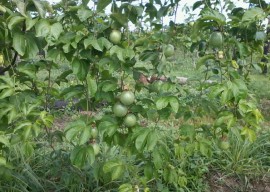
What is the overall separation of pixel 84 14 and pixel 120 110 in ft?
1.42

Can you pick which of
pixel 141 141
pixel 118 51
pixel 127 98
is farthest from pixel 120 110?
pixel 118 51

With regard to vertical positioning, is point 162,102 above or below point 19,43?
below

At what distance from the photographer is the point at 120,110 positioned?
60.9 inches

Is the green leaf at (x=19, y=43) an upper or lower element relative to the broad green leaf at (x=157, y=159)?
upper

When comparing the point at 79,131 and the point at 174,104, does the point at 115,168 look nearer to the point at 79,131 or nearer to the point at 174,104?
the point at 79,131

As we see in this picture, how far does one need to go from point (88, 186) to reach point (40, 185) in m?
0.29

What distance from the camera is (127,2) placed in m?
1.58

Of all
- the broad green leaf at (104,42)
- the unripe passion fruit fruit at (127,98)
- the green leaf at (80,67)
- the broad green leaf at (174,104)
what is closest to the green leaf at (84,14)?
the broad green leaf at (104,42)

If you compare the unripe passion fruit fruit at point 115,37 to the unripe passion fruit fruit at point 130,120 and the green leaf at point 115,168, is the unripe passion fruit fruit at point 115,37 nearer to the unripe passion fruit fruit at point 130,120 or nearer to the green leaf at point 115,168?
the unripe passion fruit fruit at point 130,120

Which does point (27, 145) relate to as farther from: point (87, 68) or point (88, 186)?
point (88, 186)

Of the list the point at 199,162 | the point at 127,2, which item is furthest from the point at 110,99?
the point at 199,162

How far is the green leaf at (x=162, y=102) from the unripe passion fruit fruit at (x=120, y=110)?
160mm

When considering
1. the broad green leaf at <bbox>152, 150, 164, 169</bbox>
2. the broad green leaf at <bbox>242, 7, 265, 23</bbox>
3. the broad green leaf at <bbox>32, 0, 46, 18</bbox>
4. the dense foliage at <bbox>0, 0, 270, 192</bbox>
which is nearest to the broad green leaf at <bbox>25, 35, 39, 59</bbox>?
the dense foliage at <bbox>0, 0, 270, 192</bbox>

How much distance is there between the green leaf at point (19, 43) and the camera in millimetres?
1483
